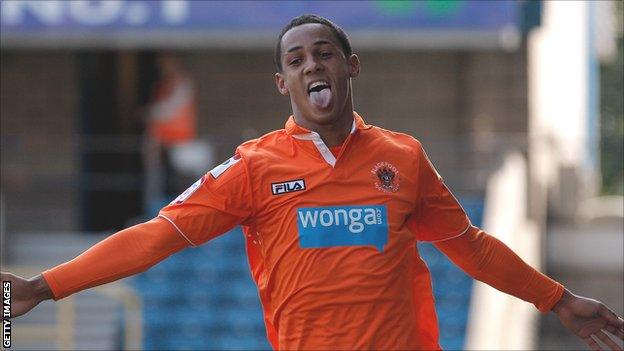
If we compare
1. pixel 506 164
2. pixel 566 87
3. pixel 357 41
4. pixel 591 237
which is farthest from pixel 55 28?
pixel 566 87

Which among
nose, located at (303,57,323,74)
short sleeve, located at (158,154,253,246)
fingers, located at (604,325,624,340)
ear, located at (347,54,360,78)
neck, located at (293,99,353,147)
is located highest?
ear, located at (347,54,360,78)

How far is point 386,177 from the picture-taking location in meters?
4.71

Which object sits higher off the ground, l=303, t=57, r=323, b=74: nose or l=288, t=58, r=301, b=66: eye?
l=288, t=58, r=301, b=66: eye

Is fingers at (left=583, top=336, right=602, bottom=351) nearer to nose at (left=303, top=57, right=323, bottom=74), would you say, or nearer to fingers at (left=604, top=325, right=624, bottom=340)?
fingers at (left=604, top=325, right=624, bottom=340)

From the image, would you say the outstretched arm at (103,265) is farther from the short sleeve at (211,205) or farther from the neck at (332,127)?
the neck at (332,127)

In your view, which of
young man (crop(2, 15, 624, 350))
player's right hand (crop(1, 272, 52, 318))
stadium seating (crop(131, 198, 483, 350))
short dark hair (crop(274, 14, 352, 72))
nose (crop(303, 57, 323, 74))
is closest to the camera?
player's right hand (crop(1, 272, 52, 318))

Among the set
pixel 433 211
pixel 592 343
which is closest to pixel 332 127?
pixel 433 211

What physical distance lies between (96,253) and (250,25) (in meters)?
8.55

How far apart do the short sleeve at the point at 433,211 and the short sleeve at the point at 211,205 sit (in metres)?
0.61

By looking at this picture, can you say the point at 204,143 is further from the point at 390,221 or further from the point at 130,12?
the point at 390,221

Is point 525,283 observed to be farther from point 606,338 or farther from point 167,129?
point 167,129

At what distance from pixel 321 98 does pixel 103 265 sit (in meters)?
0.91

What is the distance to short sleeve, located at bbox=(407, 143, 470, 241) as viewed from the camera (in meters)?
4.84

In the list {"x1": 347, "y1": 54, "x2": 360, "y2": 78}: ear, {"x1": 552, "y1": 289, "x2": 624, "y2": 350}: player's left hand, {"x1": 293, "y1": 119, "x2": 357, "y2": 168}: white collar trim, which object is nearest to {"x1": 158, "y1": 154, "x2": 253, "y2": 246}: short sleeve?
{"x1": 293, "y1": 119, "x2": 357, "y2": 168}: white collar trim
